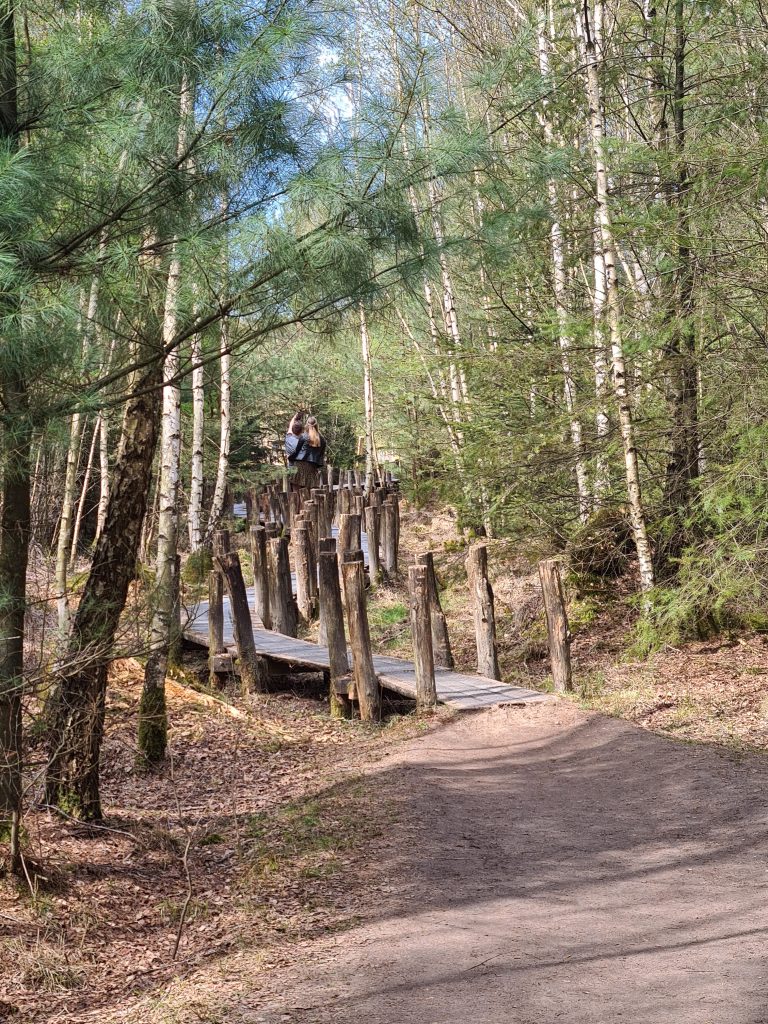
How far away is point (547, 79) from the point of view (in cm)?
1095

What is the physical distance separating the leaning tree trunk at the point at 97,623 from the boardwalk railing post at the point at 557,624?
4.13 metres

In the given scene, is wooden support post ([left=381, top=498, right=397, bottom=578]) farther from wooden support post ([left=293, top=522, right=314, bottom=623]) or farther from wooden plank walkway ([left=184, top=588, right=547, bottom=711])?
wooden plank walkway ([left=184, top=588, right=547, bottom=711])

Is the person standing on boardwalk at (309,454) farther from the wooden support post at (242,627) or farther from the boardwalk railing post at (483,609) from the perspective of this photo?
the boardwalk railing post at (483,609)

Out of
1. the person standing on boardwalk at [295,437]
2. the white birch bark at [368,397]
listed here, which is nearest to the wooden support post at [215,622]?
the person standing on boardwalk at [295,437]

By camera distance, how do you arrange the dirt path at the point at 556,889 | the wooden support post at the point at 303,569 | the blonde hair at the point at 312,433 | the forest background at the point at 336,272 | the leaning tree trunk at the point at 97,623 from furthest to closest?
the blonde hair at the point at 312,433 < the wooden support post at the point at 303,569 < the leaning tree trunk at the point at 97,623 < the forest background at the point at 336,272 < the dirt path at the point at 556,889

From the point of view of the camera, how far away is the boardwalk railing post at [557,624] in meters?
10.0

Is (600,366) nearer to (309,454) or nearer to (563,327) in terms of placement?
(563,327)

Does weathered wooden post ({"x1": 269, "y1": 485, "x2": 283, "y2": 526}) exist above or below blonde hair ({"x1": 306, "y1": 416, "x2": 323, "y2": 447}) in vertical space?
below

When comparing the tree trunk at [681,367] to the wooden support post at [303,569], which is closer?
the tree trunk at [681,367]

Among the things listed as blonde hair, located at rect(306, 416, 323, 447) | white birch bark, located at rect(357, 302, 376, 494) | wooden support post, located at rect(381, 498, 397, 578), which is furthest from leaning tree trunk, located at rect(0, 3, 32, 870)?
white birch bark, located at rect(357, 302, 376, 494)

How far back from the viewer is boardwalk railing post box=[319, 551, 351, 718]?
10570 millimetres

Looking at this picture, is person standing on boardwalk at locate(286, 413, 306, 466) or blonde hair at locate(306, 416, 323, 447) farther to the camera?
blonde hair at locate(306, 416, 323, 447)

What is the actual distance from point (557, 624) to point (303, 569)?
5127 millimetres

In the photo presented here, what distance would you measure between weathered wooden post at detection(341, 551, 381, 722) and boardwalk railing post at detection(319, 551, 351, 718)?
0.27 m
